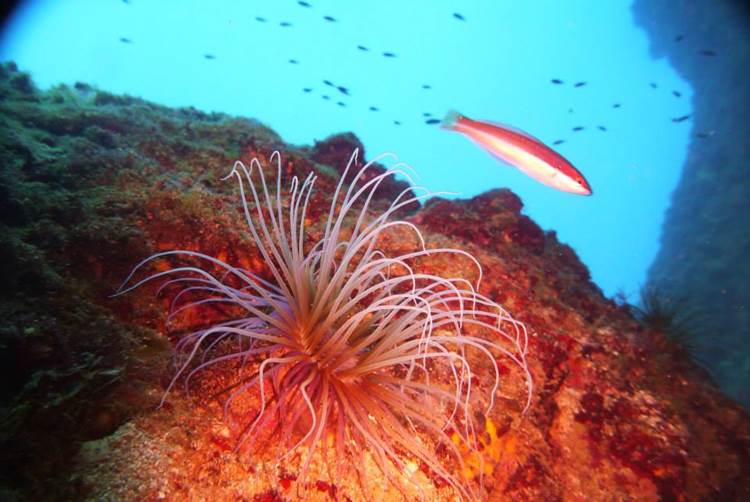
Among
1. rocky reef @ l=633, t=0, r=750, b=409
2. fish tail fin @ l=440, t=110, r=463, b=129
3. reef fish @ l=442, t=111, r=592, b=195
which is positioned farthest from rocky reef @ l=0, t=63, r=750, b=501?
rocky reef @ l=633, t=0, r=750, b=409

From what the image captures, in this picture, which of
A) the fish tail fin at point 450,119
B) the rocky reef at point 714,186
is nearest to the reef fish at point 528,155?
the fish tail fin at point 450,119

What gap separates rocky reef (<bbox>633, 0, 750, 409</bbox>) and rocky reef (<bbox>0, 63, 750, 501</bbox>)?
18.9m

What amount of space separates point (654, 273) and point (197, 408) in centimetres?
3940

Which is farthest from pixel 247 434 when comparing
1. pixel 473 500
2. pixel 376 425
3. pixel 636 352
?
pixel 636 352

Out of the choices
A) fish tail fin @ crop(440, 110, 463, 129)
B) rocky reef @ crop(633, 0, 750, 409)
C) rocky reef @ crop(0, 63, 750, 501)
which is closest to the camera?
rocky reef @ crop(0, 63, 750, 501)

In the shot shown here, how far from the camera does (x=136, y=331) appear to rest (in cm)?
251

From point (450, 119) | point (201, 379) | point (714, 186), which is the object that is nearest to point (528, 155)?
point (450, 119)

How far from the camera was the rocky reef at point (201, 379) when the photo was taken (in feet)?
5.88

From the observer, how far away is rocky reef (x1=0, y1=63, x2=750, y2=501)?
5.88 ft

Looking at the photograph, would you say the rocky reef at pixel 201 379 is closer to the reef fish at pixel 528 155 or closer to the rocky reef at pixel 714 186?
the reef fish at pixel 528 155

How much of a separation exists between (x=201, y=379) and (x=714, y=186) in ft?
138

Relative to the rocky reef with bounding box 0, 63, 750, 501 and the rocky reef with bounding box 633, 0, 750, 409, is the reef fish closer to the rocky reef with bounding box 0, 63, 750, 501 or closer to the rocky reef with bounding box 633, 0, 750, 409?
the rocky reef with bounding box 0, 63, 750, 501

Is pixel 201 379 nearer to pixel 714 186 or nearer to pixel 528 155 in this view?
pixel 528 155

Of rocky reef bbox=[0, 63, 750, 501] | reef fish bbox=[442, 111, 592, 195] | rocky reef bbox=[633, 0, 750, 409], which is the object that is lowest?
rocky reef bbox=[0, 63, 750, 501]
